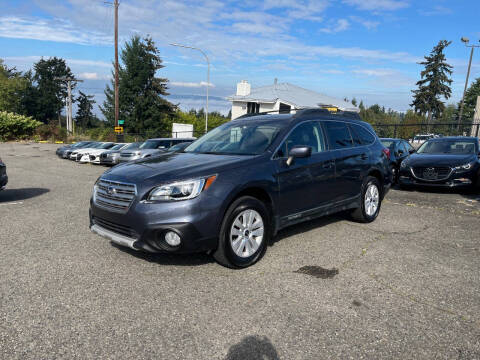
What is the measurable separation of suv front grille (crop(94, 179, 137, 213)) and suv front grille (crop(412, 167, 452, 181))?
828 centimetres

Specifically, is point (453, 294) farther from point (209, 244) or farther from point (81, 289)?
point (81, 289)

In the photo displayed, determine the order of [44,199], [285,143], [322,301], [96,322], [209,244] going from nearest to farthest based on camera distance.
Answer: [96,322] < [322,301] < [209,244] < [285,143] < [44,199]

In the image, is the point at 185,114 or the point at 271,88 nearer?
the point at 271,88

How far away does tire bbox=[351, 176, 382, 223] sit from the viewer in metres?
6.13

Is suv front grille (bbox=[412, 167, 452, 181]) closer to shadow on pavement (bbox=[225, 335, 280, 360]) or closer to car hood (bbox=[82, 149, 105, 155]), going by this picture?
shadow on pavement (bbox=[225, 335, 280, 360])

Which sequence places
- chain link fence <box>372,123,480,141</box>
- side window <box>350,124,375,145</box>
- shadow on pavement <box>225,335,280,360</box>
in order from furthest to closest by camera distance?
1. chain link fence <box>372,123,480,141</box>
2. side window <box>350,124,375,145</box>
3. shadow on pavement <box>225,335,280,360</box>

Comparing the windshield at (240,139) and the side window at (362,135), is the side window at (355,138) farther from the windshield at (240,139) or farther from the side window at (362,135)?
the windshield at (240,139)

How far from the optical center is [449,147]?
10734 mm

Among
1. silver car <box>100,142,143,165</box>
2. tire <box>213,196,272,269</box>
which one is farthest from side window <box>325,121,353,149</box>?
silver car <box>100,142,143,165</box>

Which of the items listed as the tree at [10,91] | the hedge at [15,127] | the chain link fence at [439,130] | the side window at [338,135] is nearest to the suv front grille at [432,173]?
the side window at [338,135]

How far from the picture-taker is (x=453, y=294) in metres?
3.64

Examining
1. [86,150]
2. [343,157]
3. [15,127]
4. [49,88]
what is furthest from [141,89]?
[343,157]

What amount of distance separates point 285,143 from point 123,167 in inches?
80.2

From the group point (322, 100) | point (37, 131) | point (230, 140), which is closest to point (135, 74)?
point (37, 131)
